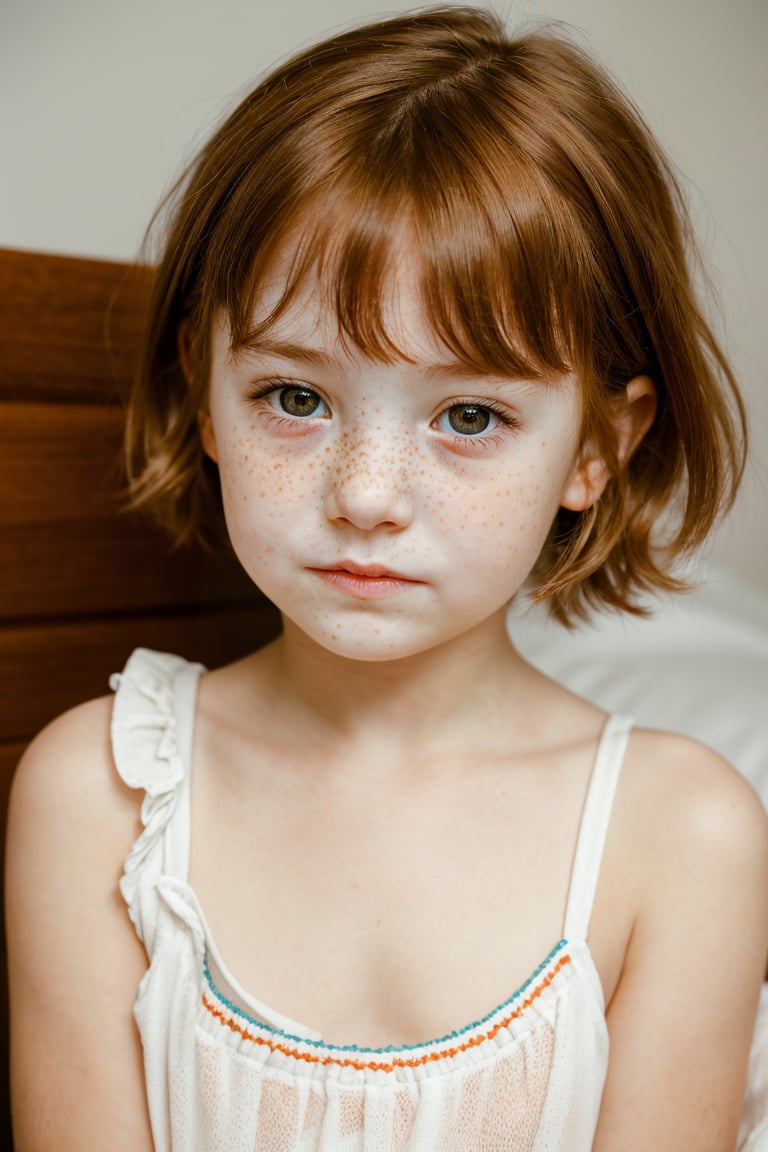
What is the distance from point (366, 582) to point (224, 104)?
0.67 m

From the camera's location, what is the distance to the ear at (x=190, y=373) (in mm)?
1053

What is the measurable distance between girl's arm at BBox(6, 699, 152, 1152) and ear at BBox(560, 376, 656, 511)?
1.52 ft

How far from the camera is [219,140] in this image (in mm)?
995

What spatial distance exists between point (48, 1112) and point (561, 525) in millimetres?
664

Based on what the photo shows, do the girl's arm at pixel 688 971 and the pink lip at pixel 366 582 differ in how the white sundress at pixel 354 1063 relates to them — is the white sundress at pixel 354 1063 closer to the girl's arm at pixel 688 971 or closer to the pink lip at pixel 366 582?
the girl's arm at pixel 688 971

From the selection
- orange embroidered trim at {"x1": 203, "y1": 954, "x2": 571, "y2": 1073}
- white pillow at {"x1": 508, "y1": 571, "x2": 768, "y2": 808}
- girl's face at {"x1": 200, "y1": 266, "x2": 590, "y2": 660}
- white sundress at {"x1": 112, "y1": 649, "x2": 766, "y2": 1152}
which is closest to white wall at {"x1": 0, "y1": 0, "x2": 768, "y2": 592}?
white pillow at {"x1": 508, "y1": 571, "x2": 768, "y2": 808}

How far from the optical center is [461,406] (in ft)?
2.85

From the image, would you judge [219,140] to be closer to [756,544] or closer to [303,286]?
[303,286]

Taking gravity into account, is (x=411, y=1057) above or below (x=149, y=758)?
below

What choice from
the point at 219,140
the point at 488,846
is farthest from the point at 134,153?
the point at 488,846

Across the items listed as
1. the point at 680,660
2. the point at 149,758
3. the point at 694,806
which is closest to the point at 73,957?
the point at 149,758

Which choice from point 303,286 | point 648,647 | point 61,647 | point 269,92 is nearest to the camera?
point 303,286

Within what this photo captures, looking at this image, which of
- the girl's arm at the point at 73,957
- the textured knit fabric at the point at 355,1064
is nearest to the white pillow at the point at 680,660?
the textured knit fabric at the point at 355,1064

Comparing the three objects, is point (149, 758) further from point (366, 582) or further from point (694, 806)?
point (694, 806)
